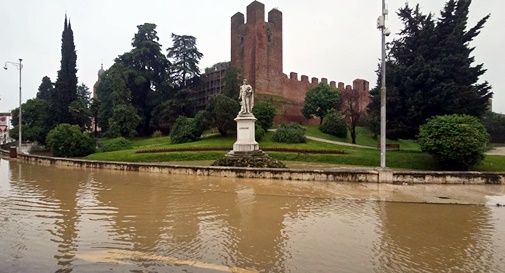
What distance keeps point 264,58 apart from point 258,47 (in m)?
1.56

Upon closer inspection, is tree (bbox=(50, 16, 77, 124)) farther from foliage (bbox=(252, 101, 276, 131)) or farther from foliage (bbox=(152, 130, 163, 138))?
foliage (bbox=(252, 101, 276, 131))

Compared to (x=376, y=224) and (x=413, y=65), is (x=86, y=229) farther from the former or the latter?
(x=413, y=65)

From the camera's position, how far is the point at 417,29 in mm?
25906

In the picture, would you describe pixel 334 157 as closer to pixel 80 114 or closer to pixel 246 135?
pixel 246 135

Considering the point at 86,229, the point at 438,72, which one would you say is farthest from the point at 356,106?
the point at 86,229

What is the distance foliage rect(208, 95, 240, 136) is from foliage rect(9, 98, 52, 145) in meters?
23.0

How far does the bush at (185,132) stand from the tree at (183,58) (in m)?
13.0

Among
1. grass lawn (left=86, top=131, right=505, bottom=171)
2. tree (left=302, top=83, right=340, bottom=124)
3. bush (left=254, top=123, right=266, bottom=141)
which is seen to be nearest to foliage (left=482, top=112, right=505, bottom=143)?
tree (left=302, top=83, right=340, bottom=124)

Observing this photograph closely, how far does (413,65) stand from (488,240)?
20234 mm

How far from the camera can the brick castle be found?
143ft

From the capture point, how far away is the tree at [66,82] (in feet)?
142

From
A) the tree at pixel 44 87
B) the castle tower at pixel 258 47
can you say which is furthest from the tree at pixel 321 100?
the tree at pixel 44 87

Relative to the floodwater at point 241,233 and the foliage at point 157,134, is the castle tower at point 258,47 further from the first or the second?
the floodwater at point 241,233

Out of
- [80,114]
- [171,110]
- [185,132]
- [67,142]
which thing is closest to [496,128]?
[185,132]
